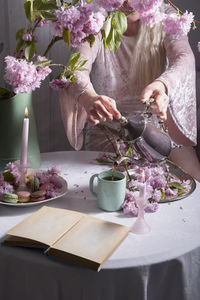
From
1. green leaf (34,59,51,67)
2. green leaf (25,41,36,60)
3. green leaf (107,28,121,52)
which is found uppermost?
green leaf (107,28,121,52)

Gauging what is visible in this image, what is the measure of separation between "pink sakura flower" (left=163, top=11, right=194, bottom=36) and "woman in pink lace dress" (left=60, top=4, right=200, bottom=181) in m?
0.26

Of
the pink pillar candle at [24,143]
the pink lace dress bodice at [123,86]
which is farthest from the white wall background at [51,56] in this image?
the pink pillar candle at [24,143]

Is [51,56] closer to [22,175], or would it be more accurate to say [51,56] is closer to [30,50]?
[30,50]

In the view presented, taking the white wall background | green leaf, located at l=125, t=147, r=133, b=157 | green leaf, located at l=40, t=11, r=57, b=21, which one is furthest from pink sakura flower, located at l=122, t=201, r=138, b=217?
the white wall background

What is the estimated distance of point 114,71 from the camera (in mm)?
1796

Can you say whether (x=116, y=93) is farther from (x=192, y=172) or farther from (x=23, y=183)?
(x=23, y=183)

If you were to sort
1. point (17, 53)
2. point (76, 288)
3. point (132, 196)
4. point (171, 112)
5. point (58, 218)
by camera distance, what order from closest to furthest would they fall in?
point (76, 288) < point (58, 218) < point (132, 196) < point (17, 53) < point (171, 112)

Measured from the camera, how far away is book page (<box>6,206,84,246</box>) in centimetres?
76

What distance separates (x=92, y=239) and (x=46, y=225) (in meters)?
0.12

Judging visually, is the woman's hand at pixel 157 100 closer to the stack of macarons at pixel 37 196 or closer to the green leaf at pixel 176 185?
the green leaf at pixel 176 185

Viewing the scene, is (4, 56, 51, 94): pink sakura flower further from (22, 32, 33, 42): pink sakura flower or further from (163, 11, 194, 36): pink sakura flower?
(163, 11, 194, 36): pink sakura flower

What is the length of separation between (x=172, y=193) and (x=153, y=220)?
0.48 feet

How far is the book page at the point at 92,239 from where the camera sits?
0.71 m

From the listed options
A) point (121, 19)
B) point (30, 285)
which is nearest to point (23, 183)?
point (30, 285)
